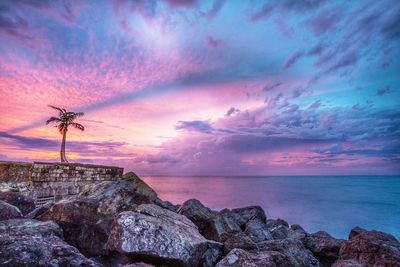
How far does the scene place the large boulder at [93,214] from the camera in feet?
17.3

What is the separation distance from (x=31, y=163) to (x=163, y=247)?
7680mm

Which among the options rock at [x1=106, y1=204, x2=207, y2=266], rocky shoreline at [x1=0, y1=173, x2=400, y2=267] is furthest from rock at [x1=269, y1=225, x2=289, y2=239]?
rock at [x1=106, y1=204, x2=207, y2=266]

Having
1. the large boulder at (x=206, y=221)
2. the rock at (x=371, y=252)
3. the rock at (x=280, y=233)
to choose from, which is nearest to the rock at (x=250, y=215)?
the rock at (x=280, y=233)

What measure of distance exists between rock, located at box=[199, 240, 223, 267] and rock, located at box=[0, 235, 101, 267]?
258cm

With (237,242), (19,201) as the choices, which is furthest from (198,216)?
(19,201)

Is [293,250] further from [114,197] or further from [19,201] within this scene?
[19,201]

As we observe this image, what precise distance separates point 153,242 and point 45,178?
7583 millimetres

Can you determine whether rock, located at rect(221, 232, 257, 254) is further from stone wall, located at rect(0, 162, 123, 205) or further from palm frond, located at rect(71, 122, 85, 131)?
palm frond, located at rect(71, 122, 85, 131)

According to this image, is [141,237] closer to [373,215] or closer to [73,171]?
[73,171]

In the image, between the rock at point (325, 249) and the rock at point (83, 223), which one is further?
the rock at point (325, 249)

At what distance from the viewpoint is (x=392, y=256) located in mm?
5113

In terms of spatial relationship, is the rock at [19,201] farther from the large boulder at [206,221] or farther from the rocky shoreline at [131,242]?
the large boulder at [206,221]

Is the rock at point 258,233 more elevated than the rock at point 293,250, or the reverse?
the rock at point 293,250

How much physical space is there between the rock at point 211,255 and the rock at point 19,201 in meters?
5.06
